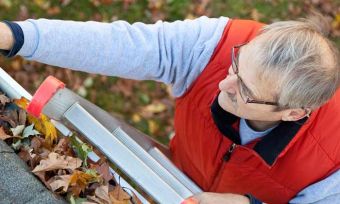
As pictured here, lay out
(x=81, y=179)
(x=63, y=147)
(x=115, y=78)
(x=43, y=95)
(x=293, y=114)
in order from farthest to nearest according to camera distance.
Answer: (x=115, y=78) → (x=293, y=114) → (x=63, y=147) → (x=81, y=179) → (x=43, y=95)

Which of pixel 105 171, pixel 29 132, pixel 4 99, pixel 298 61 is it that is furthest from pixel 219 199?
pixel 4 99

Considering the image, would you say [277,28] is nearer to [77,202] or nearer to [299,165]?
[299,165]

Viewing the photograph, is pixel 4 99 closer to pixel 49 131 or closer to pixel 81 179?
pixel 49 131

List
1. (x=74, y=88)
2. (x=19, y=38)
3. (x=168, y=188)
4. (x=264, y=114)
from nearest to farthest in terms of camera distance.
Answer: (x=168, y=188) < (x=19, y=38) < (x=264, y=114) < (x=74, y=88)

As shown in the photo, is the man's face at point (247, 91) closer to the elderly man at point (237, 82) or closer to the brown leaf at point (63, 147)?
the elderly man at point (237, 82)

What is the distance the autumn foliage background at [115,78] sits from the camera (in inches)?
126

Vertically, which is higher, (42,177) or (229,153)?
(42,177)

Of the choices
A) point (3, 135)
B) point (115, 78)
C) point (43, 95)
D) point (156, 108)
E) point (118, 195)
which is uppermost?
point (43, 95)

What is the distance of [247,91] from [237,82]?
0.14ft

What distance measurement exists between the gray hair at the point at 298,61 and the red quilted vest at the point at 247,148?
22 cm

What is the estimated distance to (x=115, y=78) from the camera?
10.9ft

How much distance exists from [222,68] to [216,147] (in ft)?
1.06

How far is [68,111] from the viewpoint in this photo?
1.39 metres

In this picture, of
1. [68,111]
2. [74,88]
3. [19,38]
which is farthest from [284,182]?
[74,88]
